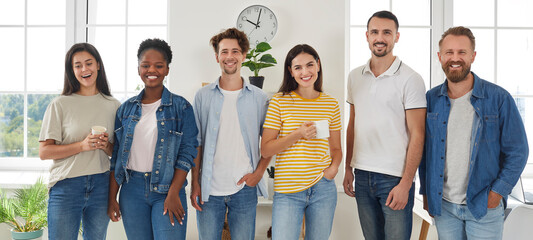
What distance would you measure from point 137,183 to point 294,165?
2.27 feet

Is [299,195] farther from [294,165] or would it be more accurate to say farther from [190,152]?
[190,152]

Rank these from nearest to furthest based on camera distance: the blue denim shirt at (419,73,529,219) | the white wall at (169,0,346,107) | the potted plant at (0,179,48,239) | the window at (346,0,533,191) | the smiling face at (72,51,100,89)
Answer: the blue denim shirt at (419,73,529,219)
the smiling face at (72,51,100,89)
the potted plant at (0,179,48,239)
the white wall at (169,0,346,107)
the window at (346,0,533,191)

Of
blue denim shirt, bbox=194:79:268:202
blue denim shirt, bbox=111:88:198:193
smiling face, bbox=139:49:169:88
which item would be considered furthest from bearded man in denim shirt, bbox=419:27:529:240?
smiling face, bbox=139:49:169:88

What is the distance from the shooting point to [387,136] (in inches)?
62.6

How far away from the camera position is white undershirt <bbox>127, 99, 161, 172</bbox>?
1.48 metres

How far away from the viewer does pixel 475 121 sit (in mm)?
1429

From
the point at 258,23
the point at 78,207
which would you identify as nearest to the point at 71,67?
the point at 78,207

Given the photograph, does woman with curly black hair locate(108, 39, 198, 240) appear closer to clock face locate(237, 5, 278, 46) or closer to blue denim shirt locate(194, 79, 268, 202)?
blue denim shirt locate(194, 79, 268, 202)

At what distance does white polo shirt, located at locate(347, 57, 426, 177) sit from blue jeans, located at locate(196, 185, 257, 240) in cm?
58

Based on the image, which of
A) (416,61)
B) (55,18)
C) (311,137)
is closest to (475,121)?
(311,137)

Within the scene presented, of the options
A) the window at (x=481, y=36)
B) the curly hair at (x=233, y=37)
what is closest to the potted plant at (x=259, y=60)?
the curly hair at (x=233, y=37)

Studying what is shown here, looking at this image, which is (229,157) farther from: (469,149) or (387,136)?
(469,149)

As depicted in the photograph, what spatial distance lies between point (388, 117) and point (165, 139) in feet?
3.38

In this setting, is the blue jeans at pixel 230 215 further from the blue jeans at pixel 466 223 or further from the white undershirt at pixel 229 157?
the blue jeans at pixel 466 223
